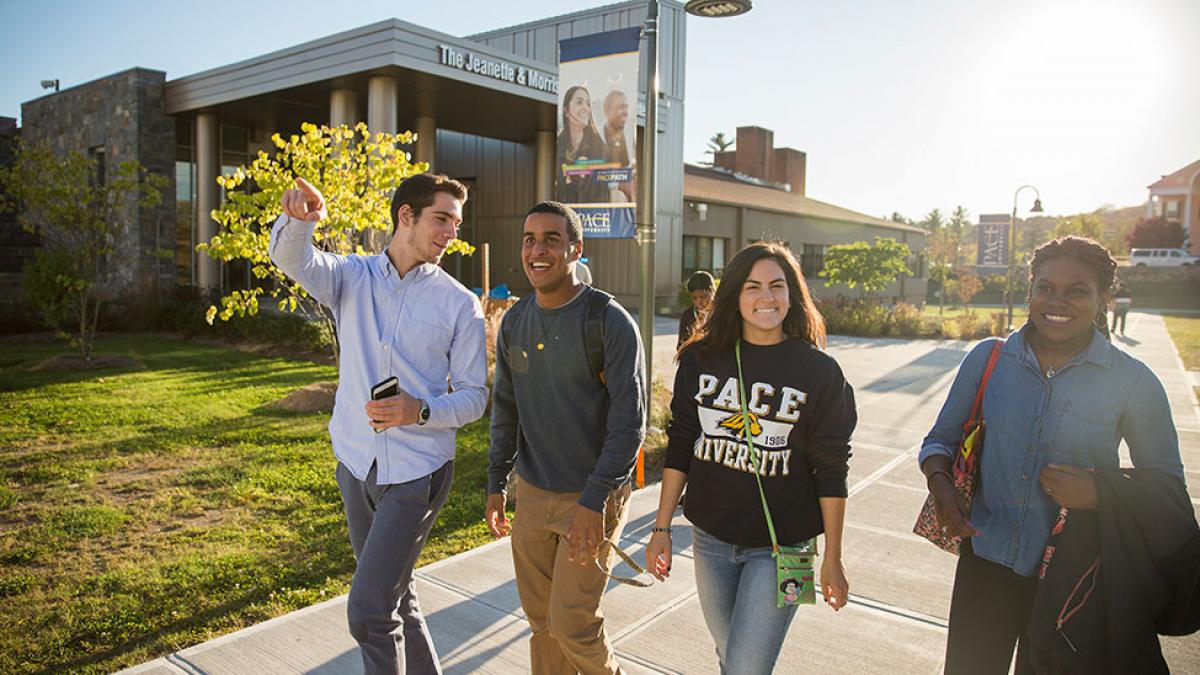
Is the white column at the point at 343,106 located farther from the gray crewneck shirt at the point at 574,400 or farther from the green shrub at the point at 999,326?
the green shrub at the point at 999,326

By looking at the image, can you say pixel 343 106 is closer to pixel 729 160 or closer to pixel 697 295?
pixel 697 295

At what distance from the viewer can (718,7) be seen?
22.7 ft

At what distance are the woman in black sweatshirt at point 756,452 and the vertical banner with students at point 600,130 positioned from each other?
15.2 ft

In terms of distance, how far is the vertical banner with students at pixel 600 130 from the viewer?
286 inches

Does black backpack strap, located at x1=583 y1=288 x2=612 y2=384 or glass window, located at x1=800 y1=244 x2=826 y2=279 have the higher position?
glass window, located at x1=800 y1=244 x2=826 y2=279

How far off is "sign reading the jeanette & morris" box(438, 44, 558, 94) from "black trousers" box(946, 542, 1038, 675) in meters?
18.4

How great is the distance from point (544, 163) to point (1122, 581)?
2475 centimetres

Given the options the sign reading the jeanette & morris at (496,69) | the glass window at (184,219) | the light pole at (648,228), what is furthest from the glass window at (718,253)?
the light pole at (648,228)

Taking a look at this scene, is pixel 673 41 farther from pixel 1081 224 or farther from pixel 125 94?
pixel 1081 224

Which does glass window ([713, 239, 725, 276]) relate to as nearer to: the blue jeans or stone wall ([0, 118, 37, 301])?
stone wall ([0, 118, 37, 301])

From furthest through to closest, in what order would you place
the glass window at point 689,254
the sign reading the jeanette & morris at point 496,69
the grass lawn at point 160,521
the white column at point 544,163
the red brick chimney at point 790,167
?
the red brick chimney at point 790,167, the glass window at point 689,254, the white column at point 544,163, the sign reading the jeanette & morris at point 496,69, the grass lawn at point 160,521

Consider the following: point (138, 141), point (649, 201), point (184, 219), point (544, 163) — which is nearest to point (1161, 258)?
point (544, 163)

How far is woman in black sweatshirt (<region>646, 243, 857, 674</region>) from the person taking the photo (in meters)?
2.56

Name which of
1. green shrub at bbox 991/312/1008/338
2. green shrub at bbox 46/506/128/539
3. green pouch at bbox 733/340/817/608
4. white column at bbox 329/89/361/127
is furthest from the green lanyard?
green shrub at bbox 991/312/1008/338
